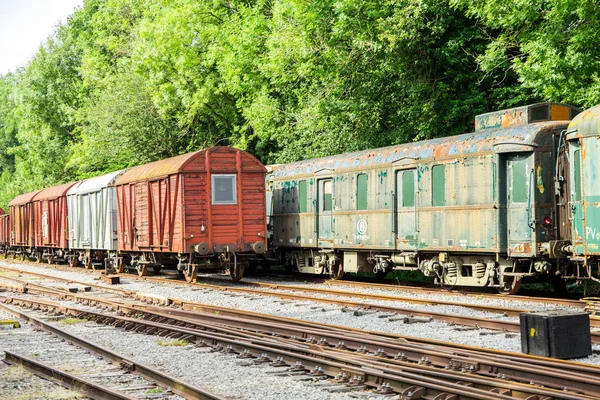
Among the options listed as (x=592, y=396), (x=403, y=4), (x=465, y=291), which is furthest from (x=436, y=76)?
(x=592, y=396)

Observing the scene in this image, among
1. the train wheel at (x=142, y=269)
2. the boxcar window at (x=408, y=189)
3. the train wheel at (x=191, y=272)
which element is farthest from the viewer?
the train wheel at (x=142, y=269)

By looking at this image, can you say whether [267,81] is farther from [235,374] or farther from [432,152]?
[235,374]

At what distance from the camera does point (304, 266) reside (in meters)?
24.0

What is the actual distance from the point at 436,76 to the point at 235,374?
18320 mm

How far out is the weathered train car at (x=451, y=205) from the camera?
49.5 feet

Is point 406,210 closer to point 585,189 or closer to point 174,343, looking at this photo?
point 585,189

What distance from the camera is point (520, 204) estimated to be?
1530 centimetres

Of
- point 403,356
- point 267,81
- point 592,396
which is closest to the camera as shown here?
point 592,396

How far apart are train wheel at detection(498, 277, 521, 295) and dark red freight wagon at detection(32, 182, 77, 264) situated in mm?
22083

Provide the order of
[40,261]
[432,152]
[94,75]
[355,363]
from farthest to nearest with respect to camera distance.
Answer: [94,75] → [40,261] → [432,152] → [355,363]

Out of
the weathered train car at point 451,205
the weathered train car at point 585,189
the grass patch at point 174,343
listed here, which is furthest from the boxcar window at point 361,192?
the grass patch at point 174,343

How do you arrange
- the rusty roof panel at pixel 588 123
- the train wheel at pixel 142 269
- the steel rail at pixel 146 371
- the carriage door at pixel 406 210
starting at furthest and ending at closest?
the train wheel at pixel 142 269 < the carriage door at pixel 406 210 < the rusty roof panel at pixel 588 123 < the steel rail at pixel 146 371

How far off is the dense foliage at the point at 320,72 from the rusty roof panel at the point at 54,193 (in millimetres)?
5331

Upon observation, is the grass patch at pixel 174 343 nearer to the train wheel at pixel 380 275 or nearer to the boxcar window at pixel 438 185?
the boxcar window at pixel 438 185
